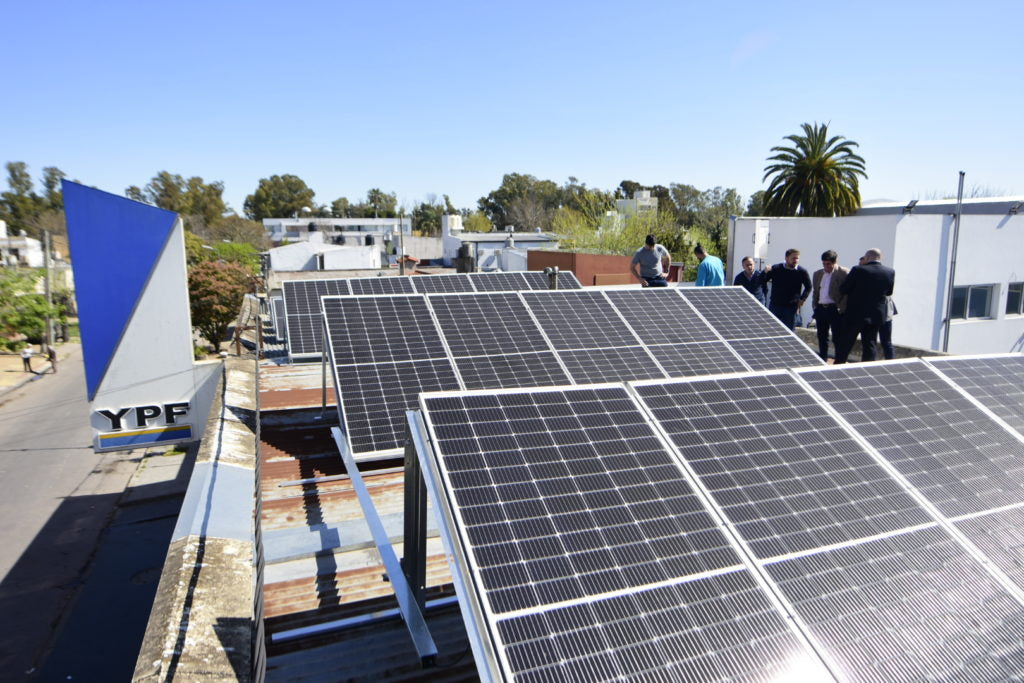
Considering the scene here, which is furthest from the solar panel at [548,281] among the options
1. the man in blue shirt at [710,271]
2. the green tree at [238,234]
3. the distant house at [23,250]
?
the green tree at [238,234]

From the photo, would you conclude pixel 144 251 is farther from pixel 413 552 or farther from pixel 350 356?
pixel 413 552

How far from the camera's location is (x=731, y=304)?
10.8m

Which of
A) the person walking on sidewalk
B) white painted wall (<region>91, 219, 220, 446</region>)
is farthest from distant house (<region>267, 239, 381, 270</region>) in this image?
white painted wall (<region>91, 219, 220, 446</region>)

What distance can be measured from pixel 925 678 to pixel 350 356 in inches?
240

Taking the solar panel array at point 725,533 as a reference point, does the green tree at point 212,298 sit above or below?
below

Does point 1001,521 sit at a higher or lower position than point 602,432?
lower

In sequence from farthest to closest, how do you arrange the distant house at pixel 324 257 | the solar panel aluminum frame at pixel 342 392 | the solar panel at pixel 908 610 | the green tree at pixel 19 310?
1. the distant house at pixel 324 257
2. the green tree at pixel 19 310
3. the solar panel aluminum frame at pixel 342 392
4. the solar panel at pixel 908 610

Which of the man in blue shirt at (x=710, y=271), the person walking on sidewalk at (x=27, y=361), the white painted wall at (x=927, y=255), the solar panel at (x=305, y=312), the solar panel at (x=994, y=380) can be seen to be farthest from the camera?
the person walking on sidewalk at (x=27, y=361)

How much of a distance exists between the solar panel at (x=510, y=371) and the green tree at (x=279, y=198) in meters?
118

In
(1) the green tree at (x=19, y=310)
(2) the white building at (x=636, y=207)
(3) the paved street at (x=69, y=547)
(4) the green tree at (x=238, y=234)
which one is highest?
(2) the white building at (x=636, y=207)

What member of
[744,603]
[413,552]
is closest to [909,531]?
[744,603]

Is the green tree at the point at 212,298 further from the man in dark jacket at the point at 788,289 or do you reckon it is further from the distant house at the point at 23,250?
the distant house at the point at 23,250

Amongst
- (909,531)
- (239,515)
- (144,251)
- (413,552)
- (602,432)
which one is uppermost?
(144,251)

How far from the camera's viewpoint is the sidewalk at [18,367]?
32.0m
